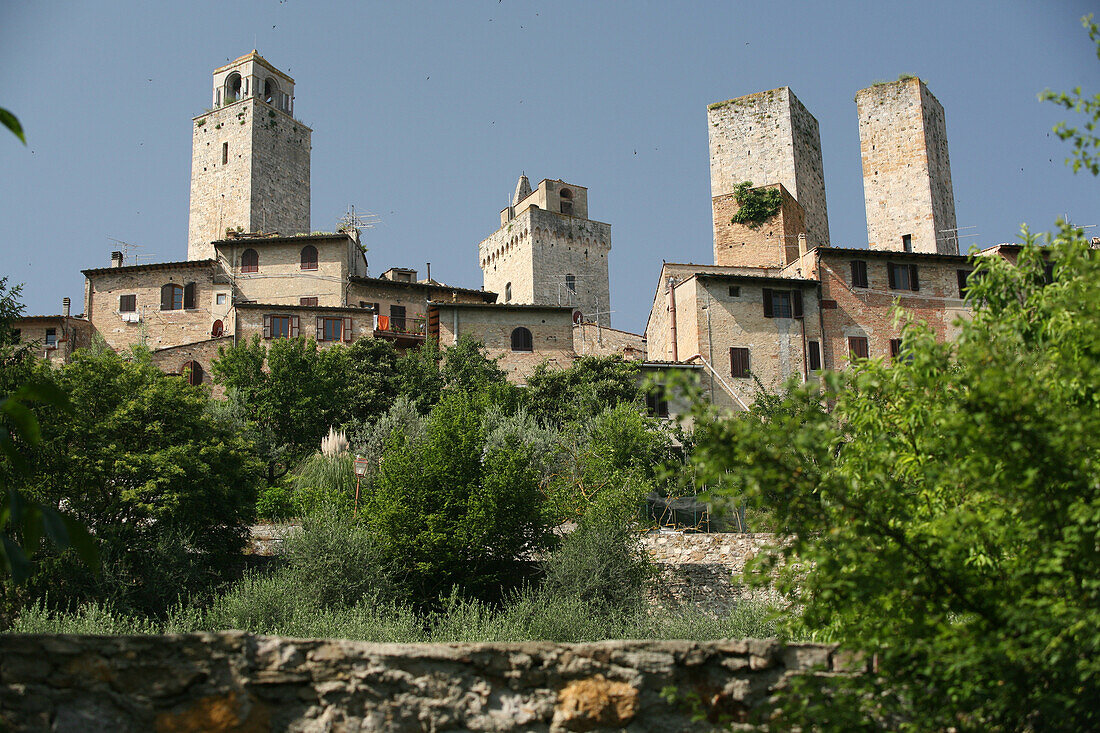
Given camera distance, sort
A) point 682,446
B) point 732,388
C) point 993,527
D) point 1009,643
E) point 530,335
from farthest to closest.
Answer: point 530,335 → point 732,388 → point 682,446 → point 993,527 → point 1009,643

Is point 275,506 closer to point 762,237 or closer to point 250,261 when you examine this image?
point 250,261

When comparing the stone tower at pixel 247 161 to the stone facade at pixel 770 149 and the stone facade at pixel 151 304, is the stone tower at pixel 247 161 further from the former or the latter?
the stone facade at pixel 770 149

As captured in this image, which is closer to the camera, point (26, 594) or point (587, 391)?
point (26, 594)

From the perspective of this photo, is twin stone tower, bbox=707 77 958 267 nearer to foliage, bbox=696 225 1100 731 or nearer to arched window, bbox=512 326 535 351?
arched window, bbox=512 326 535 351

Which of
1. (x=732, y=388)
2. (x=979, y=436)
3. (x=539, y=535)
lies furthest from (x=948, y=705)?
(x=732, y=388)

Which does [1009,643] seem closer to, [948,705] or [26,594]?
[948,705]

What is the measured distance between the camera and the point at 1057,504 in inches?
237

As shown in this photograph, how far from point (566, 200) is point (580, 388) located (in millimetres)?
36642

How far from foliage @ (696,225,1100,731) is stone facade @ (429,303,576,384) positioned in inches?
1300

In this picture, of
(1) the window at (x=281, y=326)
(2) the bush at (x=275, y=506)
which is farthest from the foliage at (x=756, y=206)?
(2) the bush at (x=275, y=506)

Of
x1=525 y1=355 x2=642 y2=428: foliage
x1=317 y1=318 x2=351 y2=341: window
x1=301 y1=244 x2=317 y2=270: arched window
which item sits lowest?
x1=525 y1=355 x2=642 y2=428: foliage

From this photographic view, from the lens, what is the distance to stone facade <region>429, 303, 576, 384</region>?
39.9m

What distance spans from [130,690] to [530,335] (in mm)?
34442

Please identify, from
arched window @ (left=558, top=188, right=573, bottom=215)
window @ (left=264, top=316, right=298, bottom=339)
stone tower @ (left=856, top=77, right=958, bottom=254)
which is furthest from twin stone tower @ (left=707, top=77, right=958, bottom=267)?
window @ (left=264, top=316, right=298, bottom=339)
